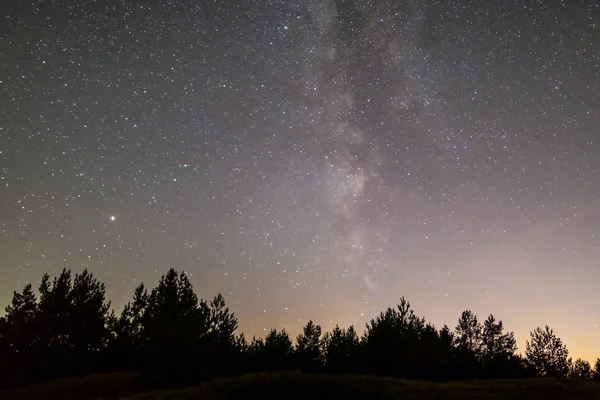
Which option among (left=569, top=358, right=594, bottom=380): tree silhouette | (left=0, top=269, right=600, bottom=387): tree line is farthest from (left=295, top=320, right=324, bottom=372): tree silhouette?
(left=569, top=358, right=594, bottom=380): tree silhouette

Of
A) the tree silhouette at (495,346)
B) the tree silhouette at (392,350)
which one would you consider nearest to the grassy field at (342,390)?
→ the tree silhouette at (392,350)

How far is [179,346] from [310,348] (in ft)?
93.5

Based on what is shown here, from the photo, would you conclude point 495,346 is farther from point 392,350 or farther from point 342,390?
point 342,390

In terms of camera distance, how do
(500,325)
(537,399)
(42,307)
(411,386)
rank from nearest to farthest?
(537,399) < (411,386) < (42,307) < (500,325)

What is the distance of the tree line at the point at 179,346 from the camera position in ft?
115

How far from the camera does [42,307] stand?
4725cm

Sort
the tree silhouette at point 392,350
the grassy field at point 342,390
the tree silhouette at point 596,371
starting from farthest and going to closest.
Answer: the tree silhouette at point 596,371 < the tree silhouette at point 392,350 < the grassy field at point 342,390

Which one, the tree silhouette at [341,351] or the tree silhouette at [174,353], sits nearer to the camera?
the tree silhouette at [174,353]

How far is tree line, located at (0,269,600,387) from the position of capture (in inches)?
1378

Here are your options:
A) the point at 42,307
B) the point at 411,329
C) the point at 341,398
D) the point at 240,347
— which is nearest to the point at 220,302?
the point at 240,347

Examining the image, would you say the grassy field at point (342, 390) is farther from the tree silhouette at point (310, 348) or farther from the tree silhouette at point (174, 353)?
the tree silhouette at point (310, 348)

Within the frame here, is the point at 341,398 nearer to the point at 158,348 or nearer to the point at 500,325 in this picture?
the point at 158,348

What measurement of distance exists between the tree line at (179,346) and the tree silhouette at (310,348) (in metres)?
0.14

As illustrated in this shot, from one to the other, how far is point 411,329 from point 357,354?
748 centimetres
